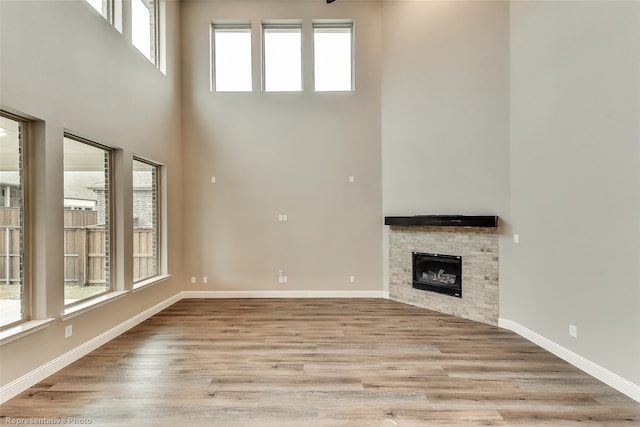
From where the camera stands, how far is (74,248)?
3.36 meters

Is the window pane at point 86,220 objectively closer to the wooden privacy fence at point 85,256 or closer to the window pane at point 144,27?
the wooden privacy fence at point 85,256

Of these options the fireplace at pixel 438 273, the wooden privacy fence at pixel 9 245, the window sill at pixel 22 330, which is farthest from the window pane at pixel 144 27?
the fireplace at pixel 438 273

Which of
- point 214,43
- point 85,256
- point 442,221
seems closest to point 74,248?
point 85,256

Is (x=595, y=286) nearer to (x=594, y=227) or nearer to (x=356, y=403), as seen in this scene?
(x=594, y=227)

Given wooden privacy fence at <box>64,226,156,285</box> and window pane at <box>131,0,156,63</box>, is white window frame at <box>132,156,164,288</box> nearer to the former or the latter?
wooden privacy fence at <box>64,226,156,285</box>

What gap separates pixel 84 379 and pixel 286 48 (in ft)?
18.8

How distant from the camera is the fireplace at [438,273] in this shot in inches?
183

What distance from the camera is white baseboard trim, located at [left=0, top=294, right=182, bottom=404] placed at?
8.16 feet

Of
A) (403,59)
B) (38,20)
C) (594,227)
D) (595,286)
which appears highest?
(403,59)

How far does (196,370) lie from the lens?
2955mm

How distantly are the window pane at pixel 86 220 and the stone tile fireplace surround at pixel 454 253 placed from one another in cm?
421

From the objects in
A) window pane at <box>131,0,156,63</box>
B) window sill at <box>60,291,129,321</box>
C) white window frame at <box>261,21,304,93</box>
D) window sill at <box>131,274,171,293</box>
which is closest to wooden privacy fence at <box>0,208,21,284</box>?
window sill at <box>60,291,129,321</box>

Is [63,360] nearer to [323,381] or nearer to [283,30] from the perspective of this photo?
[323,381]

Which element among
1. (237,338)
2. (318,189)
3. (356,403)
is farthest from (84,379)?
(318,189)
